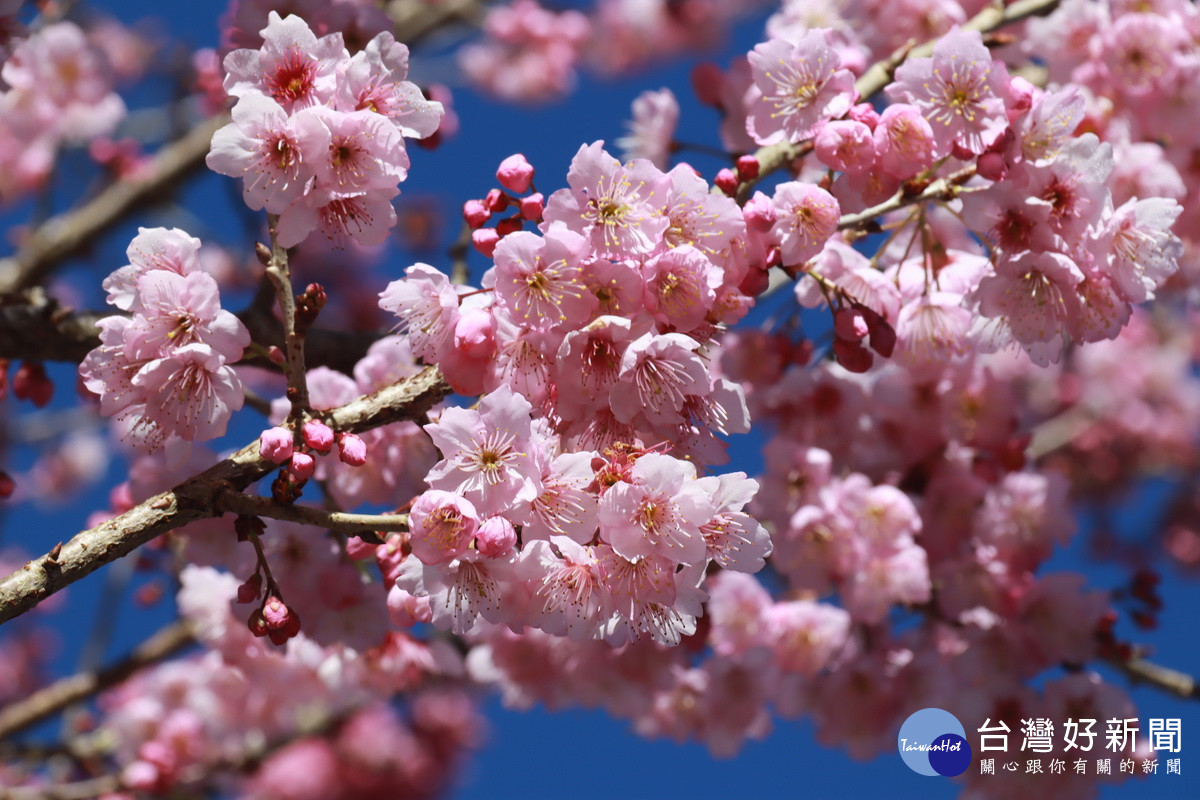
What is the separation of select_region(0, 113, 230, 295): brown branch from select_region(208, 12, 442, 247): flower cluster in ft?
9.02

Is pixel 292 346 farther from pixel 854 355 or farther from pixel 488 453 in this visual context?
pixel 854 355

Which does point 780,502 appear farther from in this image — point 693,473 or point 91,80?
point 91,80

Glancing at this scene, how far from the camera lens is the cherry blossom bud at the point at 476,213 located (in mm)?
2096

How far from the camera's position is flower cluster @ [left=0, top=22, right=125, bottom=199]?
5125 millimetres

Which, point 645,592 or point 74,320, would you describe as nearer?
point 645,592

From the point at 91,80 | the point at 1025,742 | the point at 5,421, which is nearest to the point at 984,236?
the point at 1025,742

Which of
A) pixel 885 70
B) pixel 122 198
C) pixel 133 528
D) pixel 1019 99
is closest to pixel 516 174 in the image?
pixel 133 528

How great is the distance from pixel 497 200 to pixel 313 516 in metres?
0.72

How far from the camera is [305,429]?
77.6 inches

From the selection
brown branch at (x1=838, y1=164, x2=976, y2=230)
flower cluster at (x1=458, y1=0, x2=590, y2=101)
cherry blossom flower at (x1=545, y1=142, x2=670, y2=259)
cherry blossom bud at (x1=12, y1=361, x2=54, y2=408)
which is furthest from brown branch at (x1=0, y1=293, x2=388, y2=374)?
flower cluster at (x1=458, y1=0, x2=590, y2=101)

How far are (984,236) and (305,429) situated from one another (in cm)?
150

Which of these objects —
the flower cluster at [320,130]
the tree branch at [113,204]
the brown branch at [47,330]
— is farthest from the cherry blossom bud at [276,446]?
the tree branch at [113,204]

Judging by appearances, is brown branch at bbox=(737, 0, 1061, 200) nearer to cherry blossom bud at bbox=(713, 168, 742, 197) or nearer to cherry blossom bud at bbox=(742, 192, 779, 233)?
cherry blossom bud at bbox=(713, 168, 742, 197)

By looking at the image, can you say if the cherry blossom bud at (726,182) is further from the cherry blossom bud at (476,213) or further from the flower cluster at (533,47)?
the flower cluster at (533,47)
